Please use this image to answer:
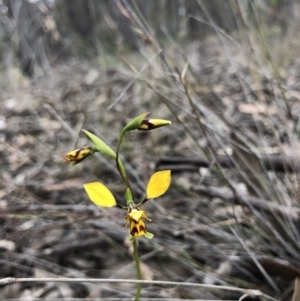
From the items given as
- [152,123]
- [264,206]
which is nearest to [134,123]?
[152,123]

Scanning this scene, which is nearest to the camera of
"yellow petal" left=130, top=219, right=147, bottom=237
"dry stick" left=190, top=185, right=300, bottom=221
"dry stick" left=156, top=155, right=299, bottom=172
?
"yellow petal" left=130, top=219, right=147, bottom=237

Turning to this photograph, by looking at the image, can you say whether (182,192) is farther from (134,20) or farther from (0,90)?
(0,90)

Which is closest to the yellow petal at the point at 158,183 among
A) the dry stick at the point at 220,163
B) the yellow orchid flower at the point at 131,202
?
the yellow orchid flower at the point at 131,202

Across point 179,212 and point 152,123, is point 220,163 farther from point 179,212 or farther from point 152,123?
point 152,123

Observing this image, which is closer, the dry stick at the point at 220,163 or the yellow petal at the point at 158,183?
the yellow petal at the point at 158,183

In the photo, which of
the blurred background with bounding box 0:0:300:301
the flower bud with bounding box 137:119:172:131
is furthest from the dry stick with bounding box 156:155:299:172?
the flower bud with bounding box 137:119:172:131

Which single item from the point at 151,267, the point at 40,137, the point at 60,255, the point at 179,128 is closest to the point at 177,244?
the point at 151,267

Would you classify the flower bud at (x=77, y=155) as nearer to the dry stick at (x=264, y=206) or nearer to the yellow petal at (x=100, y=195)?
the yellow petal at (x=100, y=195)

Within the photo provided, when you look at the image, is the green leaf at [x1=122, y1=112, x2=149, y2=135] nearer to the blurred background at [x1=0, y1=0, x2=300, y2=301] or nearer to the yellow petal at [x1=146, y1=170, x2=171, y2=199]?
the yellow petal at [x1=146, y1=170, x2=171, y2=199]
